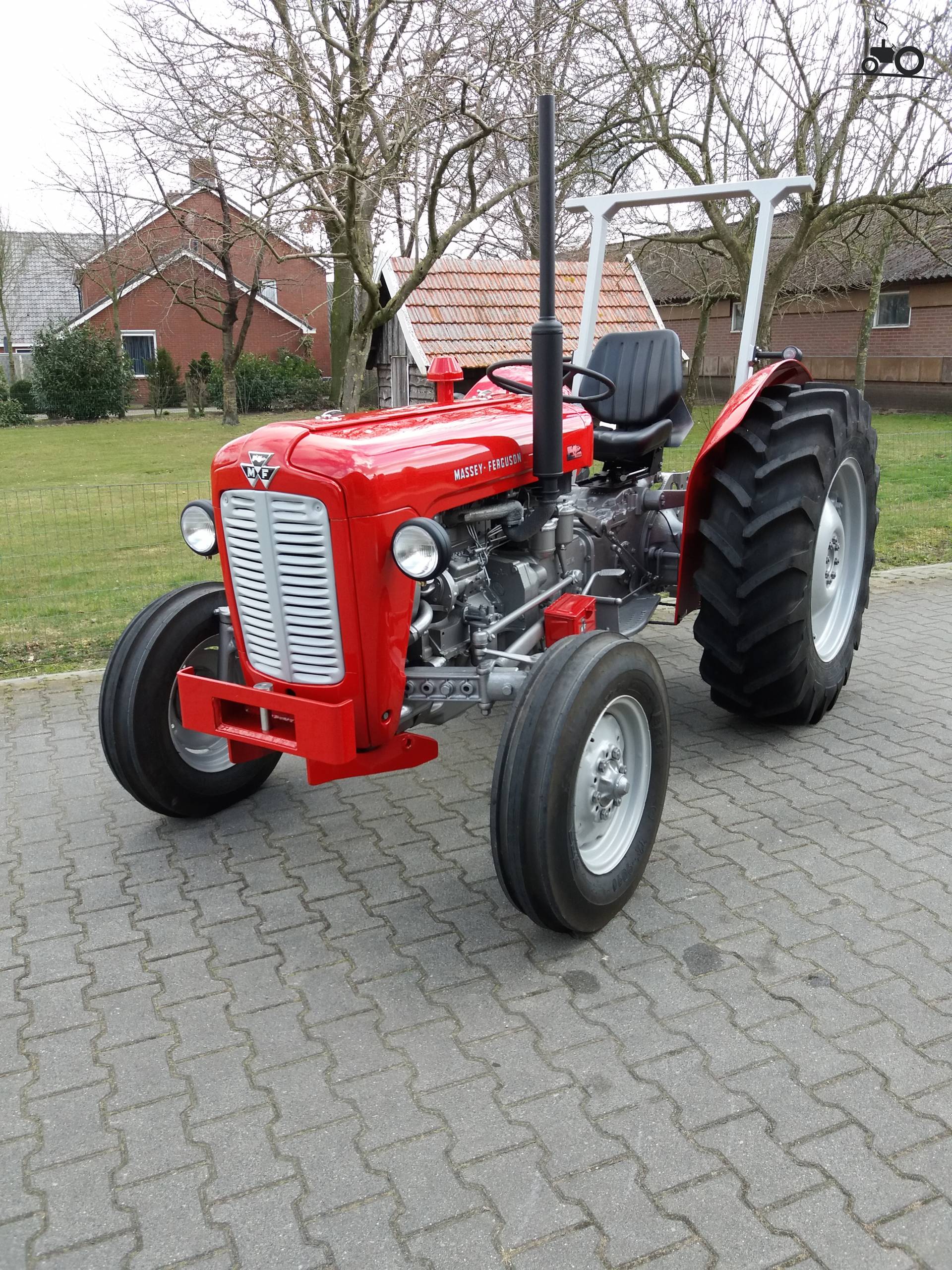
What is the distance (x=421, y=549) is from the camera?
288 cm

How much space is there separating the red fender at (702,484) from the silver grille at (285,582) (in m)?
1.61

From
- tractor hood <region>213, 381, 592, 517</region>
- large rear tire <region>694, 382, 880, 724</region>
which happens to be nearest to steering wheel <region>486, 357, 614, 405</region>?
tractor hood <region>213, 381, 592, 517</region>

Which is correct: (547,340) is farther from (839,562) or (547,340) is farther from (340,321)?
(340,321)

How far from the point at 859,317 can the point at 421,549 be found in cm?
2440

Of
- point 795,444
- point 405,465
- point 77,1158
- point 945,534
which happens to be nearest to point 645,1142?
point 77,1158

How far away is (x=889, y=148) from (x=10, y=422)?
792 inches

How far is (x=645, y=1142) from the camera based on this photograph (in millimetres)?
2281

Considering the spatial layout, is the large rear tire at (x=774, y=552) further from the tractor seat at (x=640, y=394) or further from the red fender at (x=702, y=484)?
the tractor seat at (x=640, y=394)

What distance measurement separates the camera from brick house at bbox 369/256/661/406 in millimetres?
10906

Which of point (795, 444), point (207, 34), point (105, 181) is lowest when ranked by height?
point (795, 444)

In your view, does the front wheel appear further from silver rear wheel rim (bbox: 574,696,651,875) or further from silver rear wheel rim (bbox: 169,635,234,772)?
silver rear wheel rim (bbox: 169,635,234,772)

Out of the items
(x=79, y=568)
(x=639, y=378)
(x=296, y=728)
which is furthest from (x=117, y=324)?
(x=296, y=728)

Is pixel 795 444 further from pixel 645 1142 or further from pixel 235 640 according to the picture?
pixel 645 1142

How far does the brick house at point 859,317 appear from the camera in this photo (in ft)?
66.6
